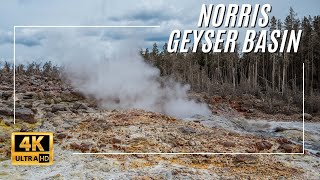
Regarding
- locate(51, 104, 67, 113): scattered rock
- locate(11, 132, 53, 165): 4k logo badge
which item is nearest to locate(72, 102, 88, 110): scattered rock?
locate(51, 104, 67, 113): scattered rock

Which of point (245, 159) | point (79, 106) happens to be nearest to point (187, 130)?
point (245, 159)

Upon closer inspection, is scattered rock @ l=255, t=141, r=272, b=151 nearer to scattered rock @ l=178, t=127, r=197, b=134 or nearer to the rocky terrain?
the rocky terrain

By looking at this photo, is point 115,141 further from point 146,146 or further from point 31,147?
point 31,147

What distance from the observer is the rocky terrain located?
1176cm

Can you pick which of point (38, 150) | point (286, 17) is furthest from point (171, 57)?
point (38, 150)

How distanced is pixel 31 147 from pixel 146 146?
4425 mm

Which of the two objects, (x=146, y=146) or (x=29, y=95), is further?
(x=29, y=95)

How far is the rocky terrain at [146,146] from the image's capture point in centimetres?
1176

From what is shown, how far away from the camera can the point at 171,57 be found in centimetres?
5878

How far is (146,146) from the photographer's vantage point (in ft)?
46.5

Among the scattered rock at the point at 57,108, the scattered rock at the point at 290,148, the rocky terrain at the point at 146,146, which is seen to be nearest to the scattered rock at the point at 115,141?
the rocky terrain at the point at 146,146

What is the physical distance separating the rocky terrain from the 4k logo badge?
427 millimetres

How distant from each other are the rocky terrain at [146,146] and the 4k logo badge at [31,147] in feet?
1.40

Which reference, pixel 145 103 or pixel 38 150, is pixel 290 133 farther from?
pixel 38 150
